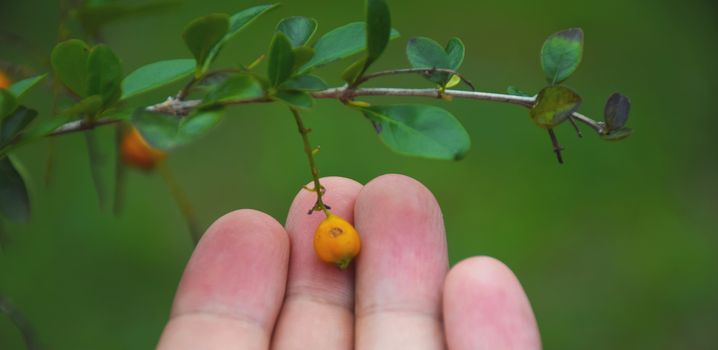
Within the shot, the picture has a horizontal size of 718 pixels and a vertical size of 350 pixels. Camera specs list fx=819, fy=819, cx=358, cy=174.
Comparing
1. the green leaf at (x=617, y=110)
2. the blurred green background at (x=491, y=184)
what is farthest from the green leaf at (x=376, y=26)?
the blurred green background at (x=491, y=184)

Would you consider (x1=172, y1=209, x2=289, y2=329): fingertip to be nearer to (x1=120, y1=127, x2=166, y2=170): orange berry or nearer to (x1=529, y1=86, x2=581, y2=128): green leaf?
(x1=120, y1=127, x2=166, y2=170): orange berry

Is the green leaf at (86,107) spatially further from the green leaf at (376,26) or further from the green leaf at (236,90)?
the green leaf at (376,26)

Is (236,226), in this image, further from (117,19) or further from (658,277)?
(658,277)

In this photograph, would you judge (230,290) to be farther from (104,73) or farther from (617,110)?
(617,110)

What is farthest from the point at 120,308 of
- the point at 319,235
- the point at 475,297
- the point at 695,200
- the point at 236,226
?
the point at 695,200

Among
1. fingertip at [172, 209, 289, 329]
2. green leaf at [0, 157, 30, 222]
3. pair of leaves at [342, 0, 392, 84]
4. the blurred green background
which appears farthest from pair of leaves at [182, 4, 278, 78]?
the blurred green background

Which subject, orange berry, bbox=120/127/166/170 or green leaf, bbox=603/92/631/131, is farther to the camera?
orange berry, bbox=120/127/166/170

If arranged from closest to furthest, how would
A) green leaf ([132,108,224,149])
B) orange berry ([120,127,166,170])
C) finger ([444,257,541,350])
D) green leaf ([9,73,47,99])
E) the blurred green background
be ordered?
green leaf ([132,108,224,149]) < green leaf ([9,73,47,99]) < finger ([444,257,541,350]) < orange berry ([120,127,166,170]) < the blurred green background
